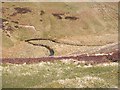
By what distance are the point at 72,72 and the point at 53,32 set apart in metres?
152

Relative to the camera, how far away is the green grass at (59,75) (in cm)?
3003

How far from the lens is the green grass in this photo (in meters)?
30.0

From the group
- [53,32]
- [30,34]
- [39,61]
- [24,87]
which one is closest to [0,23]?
[30,34]

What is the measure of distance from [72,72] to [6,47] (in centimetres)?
10400

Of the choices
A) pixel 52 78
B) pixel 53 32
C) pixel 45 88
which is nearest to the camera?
pixel 45 88

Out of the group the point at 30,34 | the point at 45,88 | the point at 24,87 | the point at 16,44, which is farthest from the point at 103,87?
the point at 30,34

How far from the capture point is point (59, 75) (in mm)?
33844

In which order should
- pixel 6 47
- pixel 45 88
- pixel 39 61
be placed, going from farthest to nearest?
pixel 6 47 < pixel 39 61 < pixel 45 88

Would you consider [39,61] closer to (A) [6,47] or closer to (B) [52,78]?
(B) [52,78]

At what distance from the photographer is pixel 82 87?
29.2m

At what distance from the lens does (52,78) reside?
33031 millimetres

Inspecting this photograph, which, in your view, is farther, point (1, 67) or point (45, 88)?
point (1, 67)

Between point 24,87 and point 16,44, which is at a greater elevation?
point 24,87

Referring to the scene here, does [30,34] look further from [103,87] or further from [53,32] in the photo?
[103,87]
